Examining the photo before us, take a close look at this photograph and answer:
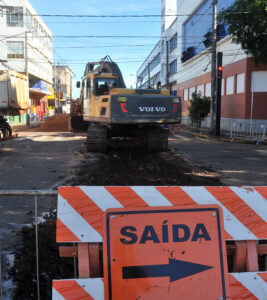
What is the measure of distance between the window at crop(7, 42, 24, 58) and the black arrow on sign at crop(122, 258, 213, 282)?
43.0 meters

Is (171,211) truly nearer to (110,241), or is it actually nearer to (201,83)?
(110,241)

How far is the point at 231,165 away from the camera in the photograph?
37.5ft

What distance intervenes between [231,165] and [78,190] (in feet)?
30.1

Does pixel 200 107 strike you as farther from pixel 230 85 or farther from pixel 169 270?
pixel 169 270

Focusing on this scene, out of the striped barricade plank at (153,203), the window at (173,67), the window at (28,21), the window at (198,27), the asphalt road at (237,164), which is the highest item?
the window at (28,21)

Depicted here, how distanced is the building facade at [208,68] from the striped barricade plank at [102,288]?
68.6 ft

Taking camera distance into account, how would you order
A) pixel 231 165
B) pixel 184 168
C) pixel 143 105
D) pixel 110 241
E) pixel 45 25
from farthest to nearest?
pixel 45 25, pixel 143 105, pixel 231 165, pixel 184 168, pixel 110 241

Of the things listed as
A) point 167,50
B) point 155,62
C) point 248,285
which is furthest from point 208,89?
point 155,62

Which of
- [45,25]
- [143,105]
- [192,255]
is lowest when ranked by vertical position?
[192,255]

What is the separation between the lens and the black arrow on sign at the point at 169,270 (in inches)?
101

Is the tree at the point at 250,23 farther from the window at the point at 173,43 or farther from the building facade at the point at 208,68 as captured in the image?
the window at the point at 173,43

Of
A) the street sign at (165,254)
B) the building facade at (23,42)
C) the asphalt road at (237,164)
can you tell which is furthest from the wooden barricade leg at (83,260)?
the building facade at (23,42)

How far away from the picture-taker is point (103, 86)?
1457 cm

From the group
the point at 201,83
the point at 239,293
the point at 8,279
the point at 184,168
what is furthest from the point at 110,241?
the point at 201,83
